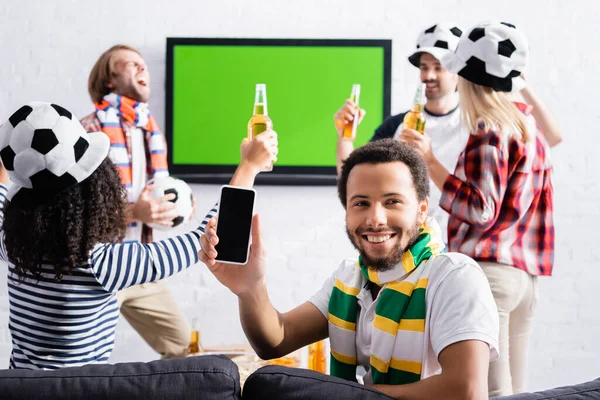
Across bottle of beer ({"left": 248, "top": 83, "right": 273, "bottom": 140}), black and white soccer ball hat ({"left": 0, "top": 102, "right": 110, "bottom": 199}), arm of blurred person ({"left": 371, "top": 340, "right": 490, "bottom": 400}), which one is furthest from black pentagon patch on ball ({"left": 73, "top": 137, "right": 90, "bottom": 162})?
arm of blurred person ({"left": 371, "top": 340, "right": 490, "bottom": 400})

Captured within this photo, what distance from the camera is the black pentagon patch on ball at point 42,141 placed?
156 centimetres

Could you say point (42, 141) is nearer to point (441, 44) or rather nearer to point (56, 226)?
point (56, 226)

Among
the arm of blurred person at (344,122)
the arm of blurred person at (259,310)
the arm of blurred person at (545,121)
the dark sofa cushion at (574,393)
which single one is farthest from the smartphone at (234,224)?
the arm of blurred person at (545,121)

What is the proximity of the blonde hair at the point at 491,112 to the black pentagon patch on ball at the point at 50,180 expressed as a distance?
3.88 feet

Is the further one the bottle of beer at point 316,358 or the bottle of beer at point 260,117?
the bottle of beer at point 316,358

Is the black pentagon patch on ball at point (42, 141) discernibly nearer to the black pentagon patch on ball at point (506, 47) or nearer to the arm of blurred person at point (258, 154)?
the arm of blurred person at point (258, 154)

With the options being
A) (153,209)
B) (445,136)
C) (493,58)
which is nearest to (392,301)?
(493,58)

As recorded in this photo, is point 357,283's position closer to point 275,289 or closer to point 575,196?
point 275,289

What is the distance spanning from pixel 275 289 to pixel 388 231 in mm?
2185

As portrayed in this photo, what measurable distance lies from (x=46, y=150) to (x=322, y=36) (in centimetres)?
217

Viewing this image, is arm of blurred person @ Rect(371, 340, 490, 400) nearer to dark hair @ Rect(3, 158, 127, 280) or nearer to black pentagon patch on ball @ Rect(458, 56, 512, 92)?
dark hair @ Rect(3, 158, 127, 280)

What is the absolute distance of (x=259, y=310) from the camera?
1.53 m

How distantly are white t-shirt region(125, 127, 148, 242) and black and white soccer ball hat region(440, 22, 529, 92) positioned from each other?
1.34 metres

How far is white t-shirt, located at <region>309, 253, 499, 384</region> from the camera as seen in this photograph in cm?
127
